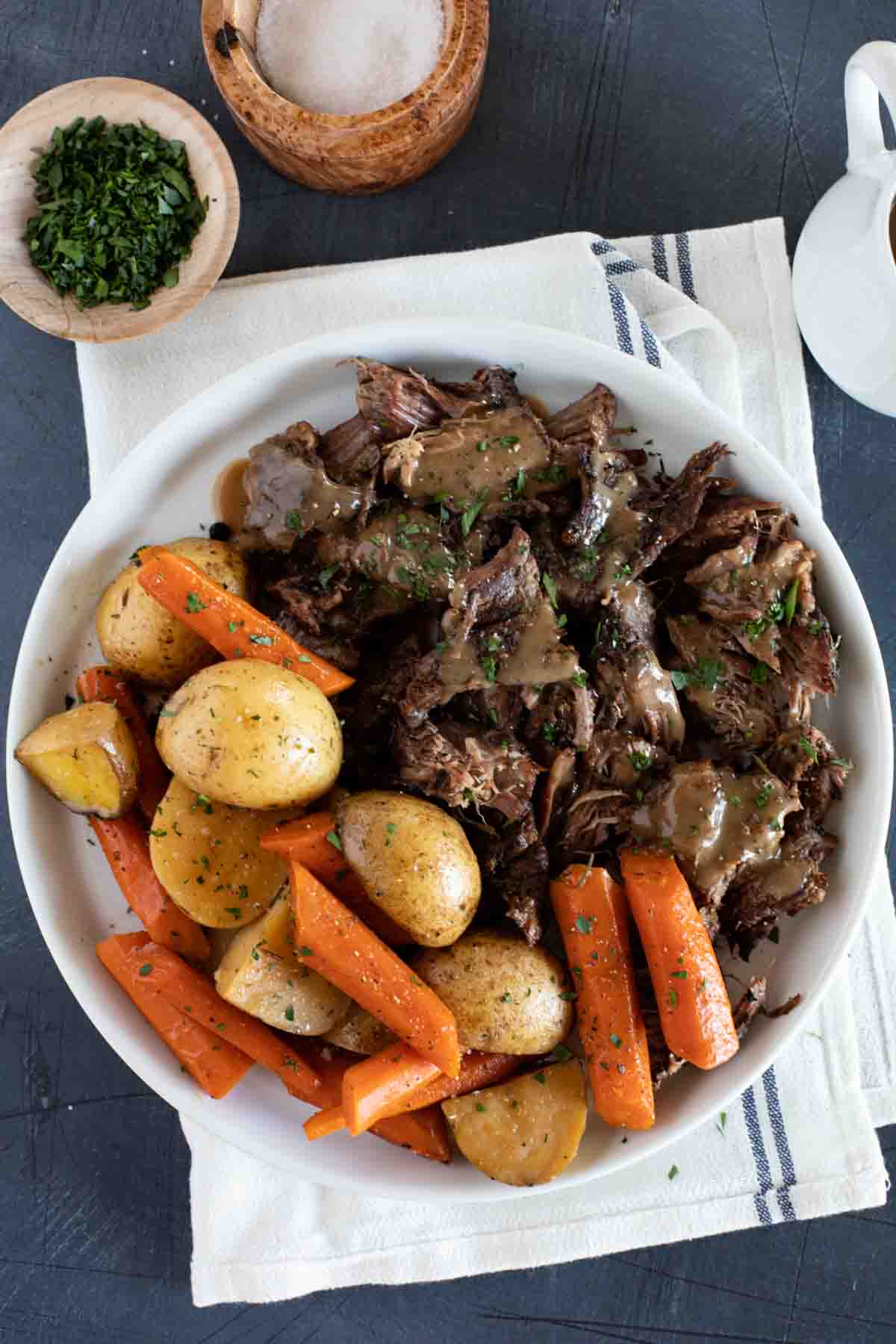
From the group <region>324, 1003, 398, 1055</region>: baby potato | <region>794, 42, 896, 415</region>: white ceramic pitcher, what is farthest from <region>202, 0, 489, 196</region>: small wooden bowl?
<region>324, 1003, 398, 1055</region>: baby potato

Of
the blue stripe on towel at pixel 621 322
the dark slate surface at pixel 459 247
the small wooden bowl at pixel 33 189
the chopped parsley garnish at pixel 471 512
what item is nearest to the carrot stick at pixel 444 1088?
the dark slate surface at pixel 459 247

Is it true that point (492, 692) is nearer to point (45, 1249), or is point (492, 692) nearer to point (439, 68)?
point (439, 68)

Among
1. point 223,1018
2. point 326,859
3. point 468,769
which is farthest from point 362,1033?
point 468,769

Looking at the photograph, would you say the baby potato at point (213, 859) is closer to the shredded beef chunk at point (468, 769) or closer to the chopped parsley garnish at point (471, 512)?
the shredded beef chunk at point (468, 769)

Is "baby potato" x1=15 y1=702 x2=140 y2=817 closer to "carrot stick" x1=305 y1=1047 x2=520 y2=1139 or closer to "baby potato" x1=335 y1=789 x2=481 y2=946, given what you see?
"baby potato" x1=335 y1=789 x2=481 y2=946

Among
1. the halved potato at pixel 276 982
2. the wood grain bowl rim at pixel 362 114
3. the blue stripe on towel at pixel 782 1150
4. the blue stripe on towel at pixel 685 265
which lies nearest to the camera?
the halved potato at pixel 276 982
